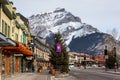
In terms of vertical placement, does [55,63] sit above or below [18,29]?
below

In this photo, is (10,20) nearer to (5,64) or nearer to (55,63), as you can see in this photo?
(5,64)

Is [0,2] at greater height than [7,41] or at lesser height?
greater

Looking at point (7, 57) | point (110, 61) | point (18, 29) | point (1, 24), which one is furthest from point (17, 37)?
point (110, 61)

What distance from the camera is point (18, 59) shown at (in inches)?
2827

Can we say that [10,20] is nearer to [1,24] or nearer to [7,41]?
[1,24]

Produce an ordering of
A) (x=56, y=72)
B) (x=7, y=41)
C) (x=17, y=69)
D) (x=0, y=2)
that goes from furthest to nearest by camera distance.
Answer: (x=17, y=69) → (x=56, y=72) → (x=0, y=2) → (x=7, y=41)

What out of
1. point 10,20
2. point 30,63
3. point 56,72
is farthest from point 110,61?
point 10,20

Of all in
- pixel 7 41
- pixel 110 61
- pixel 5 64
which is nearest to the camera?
pixel 7 41

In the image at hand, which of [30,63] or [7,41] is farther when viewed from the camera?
[30,63]

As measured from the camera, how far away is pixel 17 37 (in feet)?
227

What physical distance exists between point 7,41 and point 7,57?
2711 centimetres

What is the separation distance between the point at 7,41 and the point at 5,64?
83.0ft

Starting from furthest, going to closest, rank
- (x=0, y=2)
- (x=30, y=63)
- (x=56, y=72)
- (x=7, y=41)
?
(x=30, y=63)
(x=56, y=72)
(x=0, y=2)
(x=7, y=41)

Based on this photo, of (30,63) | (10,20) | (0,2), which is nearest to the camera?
(0,2)
